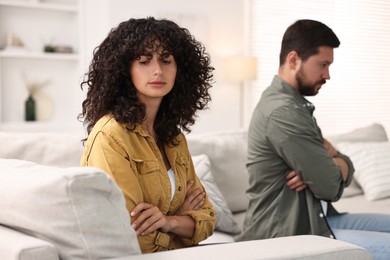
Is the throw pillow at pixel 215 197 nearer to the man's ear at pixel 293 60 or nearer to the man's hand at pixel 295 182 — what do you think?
the man's hand at pixel 295 182

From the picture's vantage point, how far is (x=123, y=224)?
132cm

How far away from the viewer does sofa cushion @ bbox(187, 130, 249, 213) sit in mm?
3178

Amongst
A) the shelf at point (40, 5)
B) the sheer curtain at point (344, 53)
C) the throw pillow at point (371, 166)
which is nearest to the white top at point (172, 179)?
the throw pillow at point (371, 166)

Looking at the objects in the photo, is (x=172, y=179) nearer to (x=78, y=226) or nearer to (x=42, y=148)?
(x=78, y=226)

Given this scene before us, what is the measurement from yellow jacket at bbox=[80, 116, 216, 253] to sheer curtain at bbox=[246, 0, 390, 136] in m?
4.83

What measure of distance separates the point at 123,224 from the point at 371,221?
172 cm

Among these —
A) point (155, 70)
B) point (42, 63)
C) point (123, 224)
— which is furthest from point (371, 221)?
point (42, 63)

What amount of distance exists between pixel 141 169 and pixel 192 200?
25 centimetres

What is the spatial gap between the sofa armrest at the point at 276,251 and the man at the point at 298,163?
0.94 m

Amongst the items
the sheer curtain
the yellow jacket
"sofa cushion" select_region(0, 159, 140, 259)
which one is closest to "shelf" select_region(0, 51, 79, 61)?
the sheer curtain

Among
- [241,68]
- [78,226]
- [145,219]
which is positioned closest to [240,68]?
[241,68]

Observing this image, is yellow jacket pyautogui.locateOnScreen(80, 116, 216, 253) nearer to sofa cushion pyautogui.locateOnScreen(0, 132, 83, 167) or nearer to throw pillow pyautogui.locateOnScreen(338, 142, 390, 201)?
sofa cushion pyautogui.locateOnScreen(0, 132, 83, 167)

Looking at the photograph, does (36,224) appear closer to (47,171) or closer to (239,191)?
(47,171)

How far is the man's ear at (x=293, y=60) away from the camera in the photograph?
107 inches
